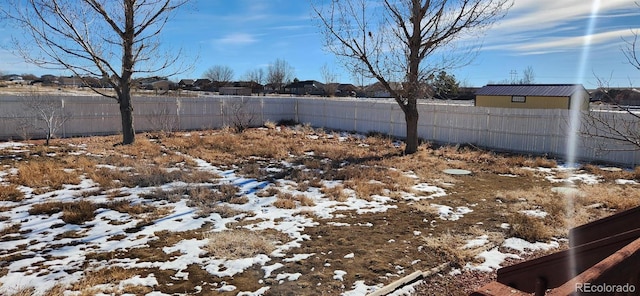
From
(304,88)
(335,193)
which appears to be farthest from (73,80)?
(304,88)

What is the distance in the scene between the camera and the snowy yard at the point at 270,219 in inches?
153

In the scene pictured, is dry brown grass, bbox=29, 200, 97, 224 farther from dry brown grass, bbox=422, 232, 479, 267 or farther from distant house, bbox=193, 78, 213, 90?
distant house, bbox=193, 78, 213, 90

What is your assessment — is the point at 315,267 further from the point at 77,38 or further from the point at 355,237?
the point at 77,38

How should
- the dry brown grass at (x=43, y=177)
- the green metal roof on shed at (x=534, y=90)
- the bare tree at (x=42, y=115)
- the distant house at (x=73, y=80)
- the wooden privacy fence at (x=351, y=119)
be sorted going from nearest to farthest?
the dry brown grass at (x=43, y=177) → the wooden privacy fence at (x=351, y=119) → the distant house at (x=73, y=80) → the bare tree at (x=42, y=115) → the green metal roof on shed at (x=534, y=90)

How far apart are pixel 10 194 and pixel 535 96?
24.4m

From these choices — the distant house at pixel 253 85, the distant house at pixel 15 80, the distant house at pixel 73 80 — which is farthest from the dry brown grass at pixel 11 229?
the distant house at pixel 15 80

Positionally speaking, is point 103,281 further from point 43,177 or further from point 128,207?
point 43,177

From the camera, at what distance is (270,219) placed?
19.0ft

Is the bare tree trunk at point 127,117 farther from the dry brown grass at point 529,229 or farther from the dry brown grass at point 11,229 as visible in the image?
the dry brown grass at point 529,229

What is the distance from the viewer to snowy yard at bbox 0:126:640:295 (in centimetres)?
390

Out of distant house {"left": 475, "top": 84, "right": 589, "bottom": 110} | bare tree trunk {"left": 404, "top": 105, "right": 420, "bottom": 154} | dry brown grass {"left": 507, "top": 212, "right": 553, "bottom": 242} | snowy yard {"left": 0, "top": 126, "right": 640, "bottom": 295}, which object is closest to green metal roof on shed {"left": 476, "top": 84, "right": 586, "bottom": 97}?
distant house {"left": 475, "top": 84, "right": 589, "bottom": 110}

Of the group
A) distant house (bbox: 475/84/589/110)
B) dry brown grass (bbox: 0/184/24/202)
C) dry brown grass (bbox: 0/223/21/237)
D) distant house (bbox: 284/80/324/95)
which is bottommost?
dry brown grass (bbox: 0/223/21/237)

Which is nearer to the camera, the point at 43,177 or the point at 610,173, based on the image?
the point at 43,177

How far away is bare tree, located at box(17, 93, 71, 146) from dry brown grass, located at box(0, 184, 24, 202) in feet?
23.7
